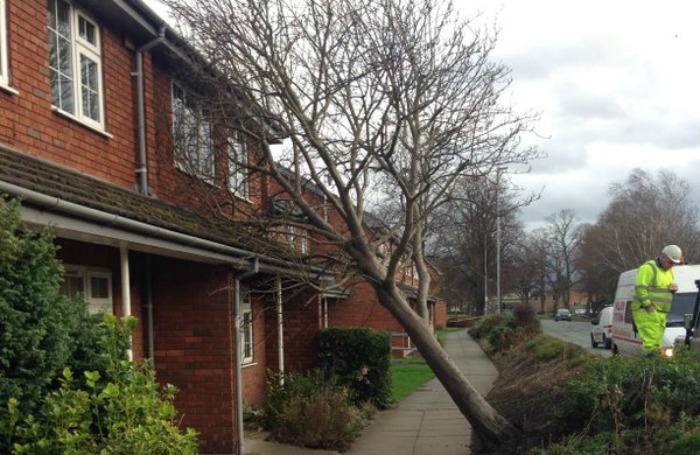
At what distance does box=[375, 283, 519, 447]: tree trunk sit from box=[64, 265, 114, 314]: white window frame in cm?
293

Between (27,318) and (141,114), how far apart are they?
195 inches

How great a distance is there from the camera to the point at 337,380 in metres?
11.7

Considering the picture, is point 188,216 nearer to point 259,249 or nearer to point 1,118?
point 259,249

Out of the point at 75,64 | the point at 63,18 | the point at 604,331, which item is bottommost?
the point at 604,331

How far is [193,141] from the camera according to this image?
30.5 ft

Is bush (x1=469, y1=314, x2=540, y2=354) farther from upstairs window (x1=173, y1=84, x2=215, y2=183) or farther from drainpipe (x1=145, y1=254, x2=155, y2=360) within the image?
drainpipe (x1=145, y1=254, x2=155, y2=360)

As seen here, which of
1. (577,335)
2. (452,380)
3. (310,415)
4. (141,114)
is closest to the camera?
(452,380)

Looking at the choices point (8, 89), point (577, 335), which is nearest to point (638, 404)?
point (8, 89)

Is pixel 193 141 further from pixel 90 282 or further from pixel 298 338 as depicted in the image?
pixel 298 338

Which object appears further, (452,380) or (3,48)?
(452,380)

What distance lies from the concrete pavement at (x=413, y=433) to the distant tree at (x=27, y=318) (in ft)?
16.8

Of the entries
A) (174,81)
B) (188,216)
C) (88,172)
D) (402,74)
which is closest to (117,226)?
(88,172)

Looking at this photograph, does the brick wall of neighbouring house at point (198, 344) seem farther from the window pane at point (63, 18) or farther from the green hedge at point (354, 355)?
the green hedge at point (354, 355)

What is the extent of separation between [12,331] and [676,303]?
11752 mm
